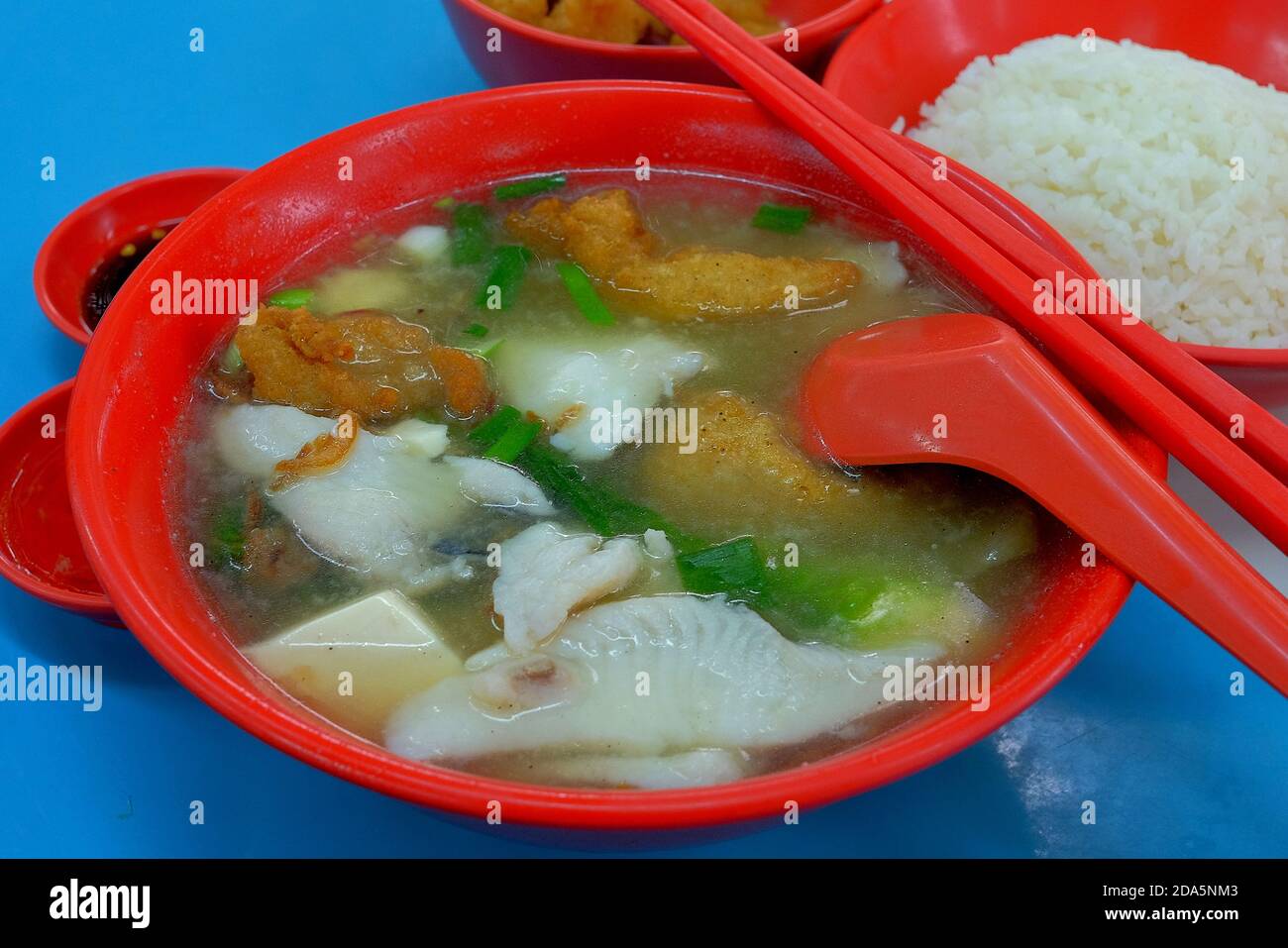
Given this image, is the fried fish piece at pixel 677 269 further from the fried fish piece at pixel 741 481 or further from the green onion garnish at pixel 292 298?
the green onion garnish at pixel 292 298

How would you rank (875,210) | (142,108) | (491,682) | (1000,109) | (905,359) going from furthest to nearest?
(142,108)
(1000,109)
(875,210)
(905,359)
(491,682)

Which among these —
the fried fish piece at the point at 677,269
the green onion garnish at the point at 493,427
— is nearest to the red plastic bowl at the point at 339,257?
the fried fish piece at the point at 677,269

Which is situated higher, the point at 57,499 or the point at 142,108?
the point at 142,108

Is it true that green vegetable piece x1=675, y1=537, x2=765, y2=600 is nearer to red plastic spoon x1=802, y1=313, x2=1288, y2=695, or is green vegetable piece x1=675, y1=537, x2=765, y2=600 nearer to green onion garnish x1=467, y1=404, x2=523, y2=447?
red plastic spoon x1=802, y1=313, x2=1288, y2=695

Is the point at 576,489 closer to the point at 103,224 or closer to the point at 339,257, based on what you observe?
the point at 339,257
